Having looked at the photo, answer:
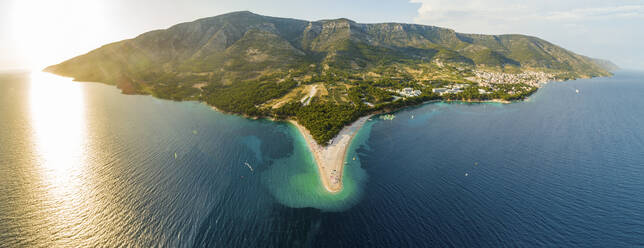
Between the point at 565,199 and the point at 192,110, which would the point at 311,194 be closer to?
the point at 565,199

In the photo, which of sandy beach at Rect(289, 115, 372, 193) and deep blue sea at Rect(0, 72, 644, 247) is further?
sandy beach at Rect(289, 115, 372, 193)

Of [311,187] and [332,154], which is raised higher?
[332,154]

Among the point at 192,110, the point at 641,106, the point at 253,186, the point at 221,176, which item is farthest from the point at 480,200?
the point at 641,106

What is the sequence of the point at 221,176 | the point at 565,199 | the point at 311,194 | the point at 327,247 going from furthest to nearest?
the point at 221,176 → the point at 311,194 → the point at 565,199 → the point at 327,247

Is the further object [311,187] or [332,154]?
[332,154]
